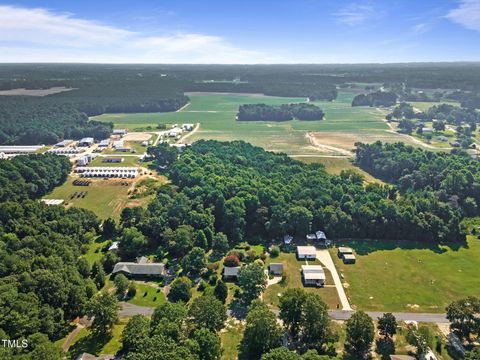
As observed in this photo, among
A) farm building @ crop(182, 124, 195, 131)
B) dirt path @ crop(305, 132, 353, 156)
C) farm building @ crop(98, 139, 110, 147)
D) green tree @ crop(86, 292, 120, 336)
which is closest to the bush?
green tree @ crop(86, 292, 120, 336)

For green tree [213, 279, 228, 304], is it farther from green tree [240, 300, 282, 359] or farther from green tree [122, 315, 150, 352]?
green tree [122, 315, 150, 352]

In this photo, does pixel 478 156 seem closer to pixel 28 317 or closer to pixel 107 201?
pixel 107 201

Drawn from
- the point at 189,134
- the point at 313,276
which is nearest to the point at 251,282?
the point at 313,276

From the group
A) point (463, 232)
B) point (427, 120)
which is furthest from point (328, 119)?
point (463, 232)

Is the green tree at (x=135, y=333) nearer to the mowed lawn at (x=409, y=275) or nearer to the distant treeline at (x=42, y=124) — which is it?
the mowed lawn at (x=409, y=275)

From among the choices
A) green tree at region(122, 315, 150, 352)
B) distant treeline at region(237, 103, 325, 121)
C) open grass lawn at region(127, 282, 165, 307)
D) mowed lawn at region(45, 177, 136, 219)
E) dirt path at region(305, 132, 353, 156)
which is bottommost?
open grass lawn at region(127, 282, 165, 307)
